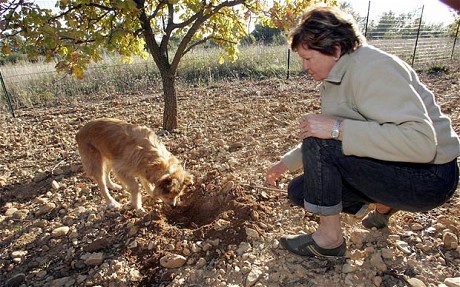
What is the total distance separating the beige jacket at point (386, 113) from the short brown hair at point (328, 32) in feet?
0.28

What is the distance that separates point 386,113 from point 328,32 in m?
0.60

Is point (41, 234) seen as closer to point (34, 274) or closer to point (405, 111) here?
point (34, 274)

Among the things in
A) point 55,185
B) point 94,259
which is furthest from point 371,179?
point 55,185

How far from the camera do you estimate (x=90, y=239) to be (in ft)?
10.1

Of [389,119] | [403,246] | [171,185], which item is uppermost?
[389,119]

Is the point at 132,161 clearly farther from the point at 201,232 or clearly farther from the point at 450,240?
the point at 450,240

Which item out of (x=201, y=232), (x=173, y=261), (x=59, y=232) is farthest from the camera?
(x=59, y=232)

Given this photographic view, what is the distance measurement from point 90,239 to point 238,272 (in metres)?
1.53

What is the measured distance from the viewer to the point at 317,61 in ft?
6.90

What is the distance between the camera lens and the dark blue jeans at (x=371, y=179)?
6.64ft

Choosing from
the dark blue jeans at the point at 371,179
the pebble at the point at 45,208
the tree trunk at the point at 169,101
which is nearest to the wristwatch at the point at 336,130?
the dark blue jeans at the point at 371,179

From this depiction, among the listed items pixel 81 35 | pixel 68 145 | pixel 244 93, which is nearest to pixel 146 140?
pixel 81 35

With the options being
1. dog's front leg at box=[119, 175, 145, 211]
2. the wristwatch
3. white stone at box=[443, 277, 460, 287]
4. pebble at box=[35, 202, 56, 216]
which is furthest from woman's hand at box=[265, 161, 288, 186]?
pebble at box=[35, 202, 56, 216]

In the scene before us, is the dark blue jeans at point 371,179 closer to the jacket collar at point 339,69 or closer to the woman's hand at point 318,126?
the woman's hand at point 318,126
